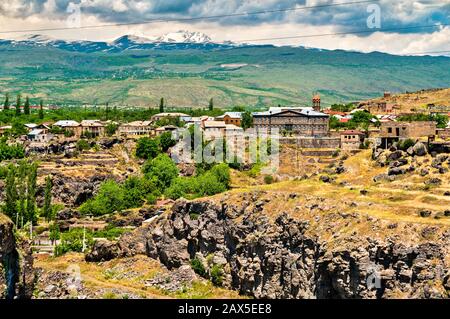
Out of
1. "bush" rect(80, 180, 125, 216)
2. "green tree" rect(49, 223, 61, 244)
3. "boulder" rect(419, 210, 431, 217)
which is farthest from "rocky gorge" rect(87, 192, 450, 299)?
"bush" rect(80, 180, 125, 216)

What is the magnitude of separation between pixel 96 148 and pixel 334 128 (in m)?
31.9

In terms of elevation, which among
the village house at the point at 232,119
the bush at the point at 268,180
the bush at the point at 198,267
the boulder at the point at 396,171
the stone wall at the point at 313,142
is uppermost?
the boulder at the point at 396,171

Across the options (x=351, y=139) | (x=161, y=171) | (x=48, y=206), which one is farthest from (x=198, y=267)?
(x=351, y=139)

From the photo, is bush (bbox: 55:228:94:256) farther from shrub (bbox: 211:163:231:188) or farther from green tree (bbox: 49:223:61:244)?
shrub (bbox: 211:163:231:188)

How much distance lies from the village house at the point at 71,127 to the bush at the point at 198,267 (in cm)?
5814

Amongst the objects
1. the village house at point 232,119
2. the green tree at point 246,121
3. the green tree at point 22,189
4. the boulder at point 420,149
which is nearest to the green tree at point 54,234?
the green tree at point 22,189

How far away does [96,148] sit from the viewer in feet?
358

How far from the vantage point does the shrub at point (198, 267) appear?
220 feet

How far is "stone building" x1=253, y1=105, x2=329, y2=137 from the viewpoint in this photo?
10438 cm

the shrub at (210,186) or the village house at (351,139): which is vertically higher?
the village house at (351,139)

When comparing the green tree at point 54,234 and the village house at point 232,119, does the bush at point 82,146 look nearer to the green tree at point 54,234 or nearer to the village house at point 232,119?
the village house at point 232,119

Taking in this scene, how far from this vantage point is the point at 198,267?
6738 centimetres

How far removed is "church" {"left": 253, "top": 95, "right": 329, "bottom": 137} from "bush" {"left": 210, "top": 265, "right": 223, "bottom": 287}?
39.7 m

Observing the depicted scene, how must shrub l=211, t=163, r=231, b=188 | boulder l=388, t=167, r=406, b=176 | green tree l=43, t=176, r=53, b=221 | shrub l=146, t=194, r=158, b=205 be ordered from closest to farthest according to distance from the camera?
1. boulder l=388, t=167, r=406, b=176
2. green tree l=43, t=176, r=53, b=221
3. shrub l=211, t=163, r=231, b=188
4. shrub l=146, t=194, r=158, b=205
